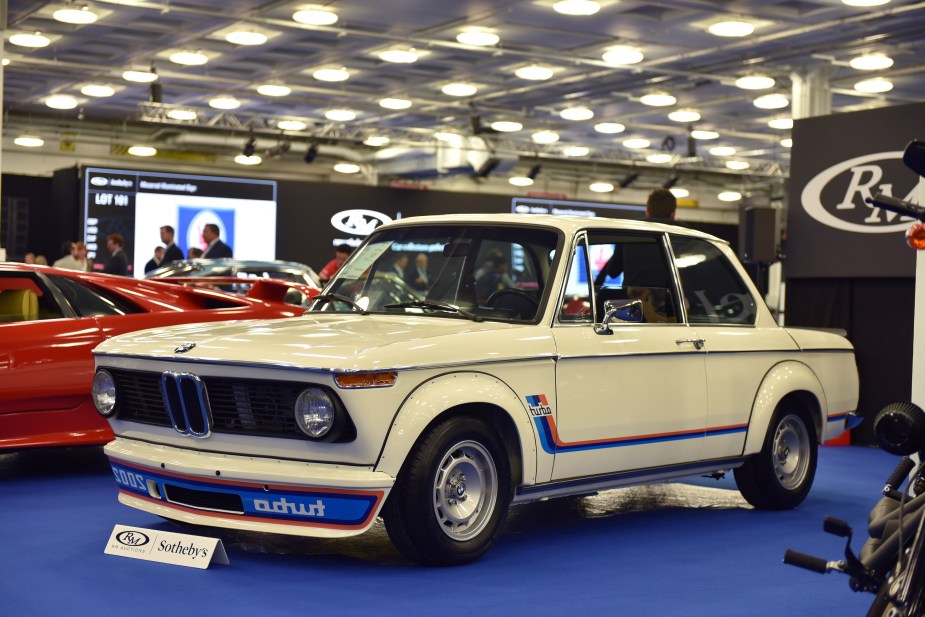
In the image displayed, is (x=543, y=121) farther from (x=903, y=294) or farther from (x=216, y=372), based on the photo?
(x=216, y=372)

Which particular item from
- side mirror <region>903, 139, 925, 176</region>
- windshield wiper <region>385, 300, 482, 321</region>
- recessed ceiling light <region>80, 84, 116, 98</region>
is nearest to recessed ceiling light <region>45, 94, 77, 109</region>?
recessed ceiling light <region>80, 84, 116, 98</region>

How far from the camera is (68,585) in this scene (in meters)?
4.78

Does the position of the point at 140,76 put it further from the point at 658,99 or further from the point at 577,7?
the point at 658,99

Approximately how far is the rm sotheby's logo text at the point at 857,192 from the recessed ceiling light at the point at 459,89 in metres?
12.8

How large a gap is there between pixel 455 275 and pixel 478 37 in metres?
13.3

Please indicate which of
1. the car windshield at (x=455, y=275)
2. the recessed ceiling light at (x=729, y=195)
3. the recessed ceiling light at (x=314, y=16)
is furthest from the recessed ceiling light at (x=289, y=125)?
the car windshield at (x=455, y=275)

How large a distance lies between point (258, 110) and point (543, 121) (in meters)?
6.55

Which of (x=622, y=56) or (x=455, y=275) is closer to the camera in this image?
(x=455, y=275)

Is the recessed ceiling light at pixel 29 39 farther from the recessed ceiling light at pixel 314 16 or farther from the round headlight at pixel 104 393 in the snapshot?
the round headlight at pixel 104 393

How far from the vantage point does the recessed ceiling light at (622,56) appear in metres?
19.5

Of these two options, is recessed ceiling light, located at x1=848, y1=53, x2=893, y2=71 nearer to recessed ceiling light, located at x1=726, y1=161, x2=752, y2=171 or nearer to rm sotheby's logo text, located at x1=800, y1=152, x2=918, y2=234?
rm sotheby's logo text, located at x1=800, y1=152, x2=918, y2=234

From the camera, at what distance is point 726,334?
21.4 feet

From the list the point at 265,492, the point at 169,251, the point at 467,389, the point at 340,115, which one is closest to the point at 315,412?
the point at 265,492

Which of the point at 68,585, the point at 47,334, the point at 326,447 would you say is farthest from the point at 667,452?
the point at 47,334
